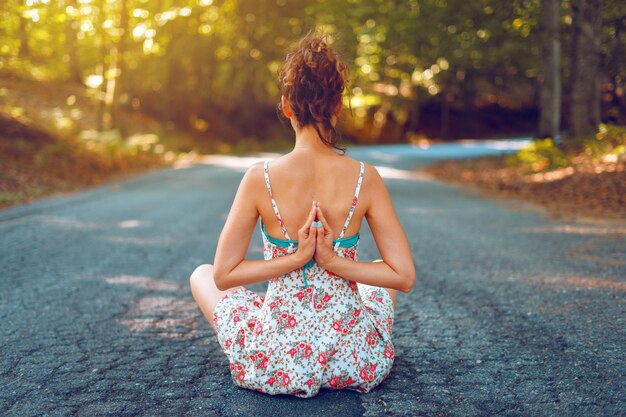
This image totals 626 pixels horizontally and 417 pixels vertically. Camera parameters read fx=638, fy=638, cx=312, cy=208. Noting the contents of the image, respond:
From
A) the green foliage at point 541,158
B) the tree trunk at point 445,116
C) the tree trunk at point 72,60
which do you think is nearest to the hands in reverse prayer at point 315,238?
the green foliage at point 541,158

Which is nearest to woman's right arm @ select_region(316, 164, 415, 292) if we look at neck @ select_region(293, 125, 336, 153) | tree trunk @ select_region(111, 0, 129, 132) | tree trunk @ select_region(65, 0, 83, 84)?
neck @ select_region(293, 125, 336, 153)

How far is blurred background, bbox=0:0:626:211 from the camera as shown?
1530 cm

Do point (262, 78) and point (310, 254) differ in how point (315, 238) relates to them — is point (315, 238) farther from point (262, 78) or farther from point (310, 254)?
point (262, 78)

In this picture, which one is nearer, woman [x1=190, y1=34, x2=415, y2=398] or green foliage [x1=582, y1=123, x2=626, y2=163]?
woman [x1=190, y1=34, x2=415, y2=398]

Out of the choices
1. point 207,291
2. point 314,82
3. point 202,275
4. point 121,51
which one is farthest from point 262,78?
point 314,82

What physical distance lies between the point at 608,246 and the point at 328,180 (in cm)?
519

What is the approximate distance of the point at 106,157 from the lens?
57.5 feet

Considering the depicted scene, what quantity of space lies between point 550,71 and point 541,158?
10.9 feet

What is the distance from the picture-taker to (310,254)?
2803mm

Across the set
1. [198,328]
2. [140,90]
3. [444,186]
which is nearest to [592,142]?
[444,186]

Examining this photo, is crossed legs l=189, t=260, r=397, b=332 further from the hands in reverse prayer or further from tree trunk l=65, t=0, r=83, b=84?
tree trunk l=65, t=0, r=83, b=84

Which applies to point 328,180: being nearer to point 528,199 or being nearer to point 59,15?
point 528,199

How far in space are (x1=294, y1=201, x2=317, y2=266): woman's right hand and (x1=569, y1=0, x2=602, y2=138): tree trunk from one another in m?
14.4

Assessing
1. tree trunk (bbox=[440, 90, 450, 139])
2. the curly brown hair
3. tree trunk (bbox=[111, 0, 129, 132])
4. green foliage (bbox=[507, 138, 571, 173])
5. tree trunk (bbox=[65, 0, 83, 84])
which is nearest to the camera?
the curly brown hair
